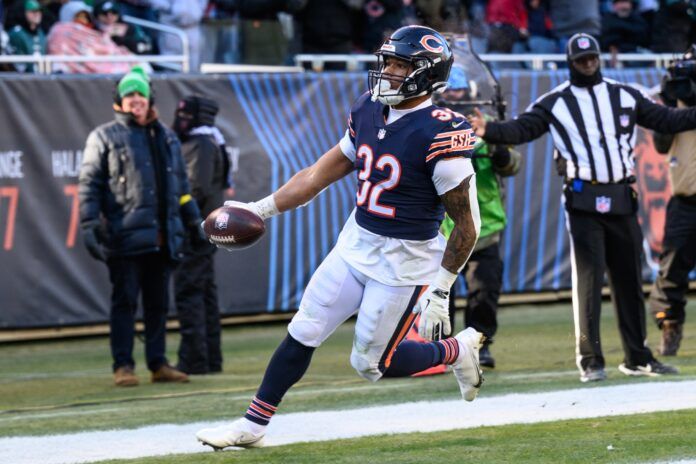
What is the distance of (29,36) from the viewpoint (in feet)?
39.9

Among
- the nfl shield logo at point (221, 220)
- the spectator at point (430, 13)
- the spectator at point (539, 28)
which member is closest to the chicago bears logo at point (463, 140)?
the nfl shield logo at point (221, 220)

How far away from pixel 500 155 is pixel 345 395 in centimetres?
181

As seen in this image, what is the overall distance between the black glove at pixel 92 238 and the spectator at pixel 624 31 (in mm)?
7839

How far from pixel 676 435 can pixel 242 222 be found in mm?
2012

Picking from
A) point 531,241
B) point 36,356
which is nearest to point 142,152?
point 36,356

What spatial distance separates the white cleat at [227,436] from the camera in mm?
5742

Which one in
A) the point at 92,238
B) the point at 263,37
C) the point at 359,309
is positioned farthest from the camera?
the point at 263,37

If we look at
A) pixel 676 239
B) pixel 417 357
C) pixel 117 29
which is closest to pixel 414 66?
pixel 417 357

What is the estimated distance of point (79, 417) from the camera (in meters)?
7.34

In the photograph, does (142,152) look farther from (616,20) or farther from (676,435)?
(616,20)

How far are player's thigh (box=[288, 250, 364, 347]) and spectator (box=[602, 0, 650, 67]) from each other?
9686 mm

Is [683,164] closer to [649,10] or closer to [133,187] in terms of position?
[133,187]

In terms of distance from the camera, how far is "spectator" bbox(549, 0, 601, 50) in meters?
14.6

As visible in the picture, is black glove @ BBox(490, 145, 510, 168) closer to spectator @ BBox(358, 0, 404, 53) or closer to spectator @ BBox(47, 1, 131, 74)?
spectator @ BBox(47, 1, 131, 74)
